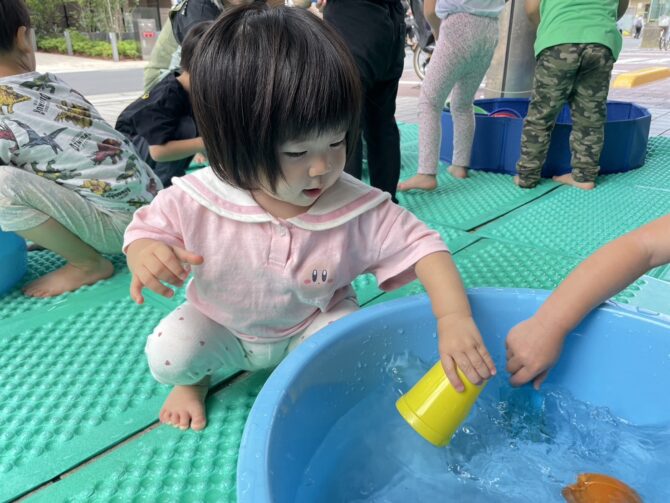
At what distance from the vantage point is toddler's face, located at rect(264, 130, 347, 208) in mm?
677

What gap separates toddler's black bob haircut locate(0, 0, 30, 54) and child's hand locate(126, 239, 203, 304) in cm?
81

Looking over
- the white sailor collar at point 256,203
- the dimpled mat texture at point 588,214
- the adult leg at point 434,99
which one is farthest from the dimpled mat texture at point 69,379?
the adult leg at point 434,99

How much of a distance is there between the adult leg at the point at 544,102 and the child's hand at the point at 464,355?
149 centimetres

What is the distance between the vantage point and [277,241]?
2.61 feet

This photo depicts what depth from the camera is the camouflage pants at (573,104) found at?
6.17 feet

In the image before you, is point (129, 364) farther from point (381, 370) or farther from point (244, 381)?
point (381, 370)

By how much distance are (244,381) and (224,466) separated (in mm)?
210

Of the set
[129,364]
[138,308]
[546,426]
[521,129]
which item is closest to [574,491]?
[546,426]

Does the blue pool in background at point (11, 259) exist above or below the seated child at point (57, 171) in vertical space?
below

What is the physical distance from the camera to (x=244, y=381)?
38.7 inches

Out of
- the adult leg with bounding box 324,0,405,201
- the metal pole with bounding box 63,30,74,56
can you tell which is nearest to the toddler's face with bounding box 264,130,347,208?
the adult leg with bounding box 324,0,405,201

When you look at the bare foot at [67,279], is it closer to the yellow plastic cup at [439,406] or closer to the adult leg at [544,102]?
the yellow plastic cup at [439,406]

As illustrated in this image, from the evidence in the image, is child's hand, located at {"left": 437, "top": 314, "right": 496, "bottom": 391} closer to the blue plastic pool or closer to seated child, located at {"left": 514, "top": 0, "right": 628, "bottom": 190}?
the blue plastic pool

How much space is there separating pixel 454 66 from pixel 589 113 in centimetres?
53
